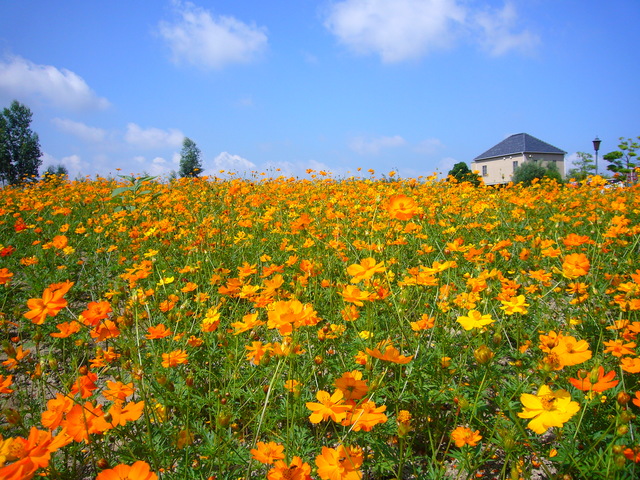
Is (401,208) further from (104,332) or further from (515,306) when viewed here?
(104,332)

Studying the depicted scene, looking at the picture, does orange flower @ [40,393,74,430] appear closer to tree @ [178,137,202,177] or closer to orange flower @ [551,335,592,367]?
orange flower @ [551,335,592,367]

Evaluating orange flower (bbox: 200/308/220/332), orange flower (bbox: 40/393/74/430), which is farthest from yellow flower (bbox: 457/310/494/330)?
orange flower (bbox: 40/393/74/430)

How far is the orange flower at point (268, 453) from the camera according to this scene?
36.0 inches

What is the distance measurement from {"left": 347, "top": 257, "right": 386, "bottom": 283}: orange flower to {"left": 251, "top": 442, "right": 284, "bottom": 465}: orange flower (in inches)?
21.7

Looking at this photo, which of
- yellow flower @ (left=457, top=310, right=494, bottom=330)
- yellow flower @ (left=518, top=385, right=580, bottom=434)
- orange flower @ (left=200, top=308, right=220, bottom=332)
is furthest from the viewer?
orange flower @ (left=200, top=308, right=220, bottom=332)

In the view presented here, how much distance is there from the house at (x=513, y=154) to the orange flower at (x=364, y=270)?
3696cm

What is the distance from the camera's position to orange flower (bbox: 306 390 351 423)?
85cm

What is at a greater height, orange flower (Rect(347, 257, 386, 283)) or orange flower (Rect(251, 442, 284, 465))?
orange flower (Rect(347, 257, 386, 283))

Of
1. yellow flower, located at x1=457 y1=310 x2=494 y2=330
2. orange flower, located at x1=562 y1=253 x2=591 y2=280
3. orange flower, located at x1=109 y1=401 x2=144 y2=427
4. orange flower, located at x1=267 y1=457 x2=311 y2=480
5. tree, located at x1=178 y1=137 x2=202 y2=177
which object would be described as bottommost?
orange flower, located at x1=267 y1=457 x2=311 y2=480

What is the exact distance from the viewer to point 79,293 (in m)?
2.81

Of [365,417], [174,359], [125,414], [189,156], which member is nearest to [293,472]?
[365,417]

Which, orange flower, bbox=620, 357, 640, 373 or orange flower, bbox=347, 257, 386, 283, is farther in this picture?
orange flower, bbox=347, 257, 386, 283

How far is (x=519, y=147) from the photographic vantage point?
36906mm

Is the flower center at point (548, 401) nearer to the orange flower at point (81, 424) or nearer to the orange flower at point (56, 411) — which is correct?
the orange flower at point (81, 424)
